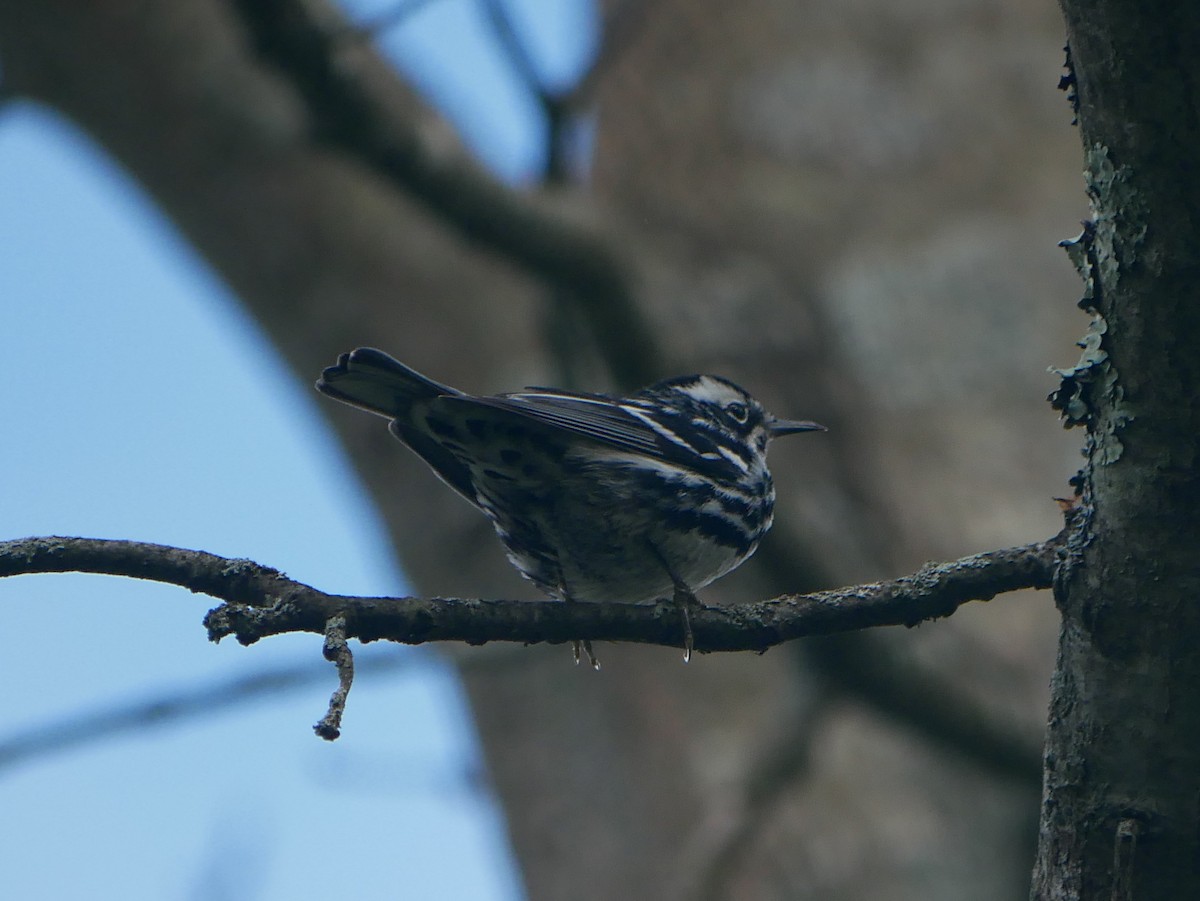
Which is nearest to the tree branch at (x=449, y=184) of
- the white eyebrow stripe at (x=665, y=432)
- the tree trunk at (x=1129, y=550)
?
the white eyebrow stripe at (x=665, y=432)

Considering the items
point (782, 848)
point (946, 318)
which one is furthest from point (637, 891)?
point (946, 318)

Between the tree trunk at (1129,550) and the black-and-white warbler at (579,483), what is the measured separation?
133 centimetres

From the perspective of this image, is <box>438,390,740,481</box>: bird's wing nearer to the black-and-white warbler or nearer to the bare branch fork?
the black-and-white warbler

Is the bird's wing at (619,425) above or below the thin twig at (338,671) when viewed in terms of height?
above

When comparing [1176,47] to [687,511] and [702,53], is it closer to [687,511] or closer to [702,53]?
[687,511]

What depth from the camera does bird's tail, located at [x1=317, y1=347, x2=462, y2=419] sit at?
10.8 feet

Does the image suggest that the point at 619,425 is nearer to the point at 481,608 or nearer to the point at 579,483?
the point at 579,483

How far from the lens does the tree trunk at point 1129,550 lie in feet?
6.59

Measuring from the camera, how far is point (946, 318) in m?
7.38

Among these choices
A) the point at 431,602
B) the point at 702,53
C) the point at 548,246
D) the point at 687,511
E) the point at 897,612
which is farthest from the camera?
the point at 702,53

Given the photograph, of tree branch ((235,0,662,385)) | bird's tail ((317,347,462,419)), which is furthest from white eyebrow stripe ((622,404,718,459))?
tree branch ((235,0,662,385))

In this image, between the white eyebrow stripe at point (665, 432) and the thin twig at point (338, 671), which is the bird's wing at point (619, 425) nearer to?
the white eyebrow stripe at point (665, 432)

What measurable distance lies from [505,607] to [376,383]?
1.16m

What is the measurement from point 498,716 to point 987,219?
12.8ft
